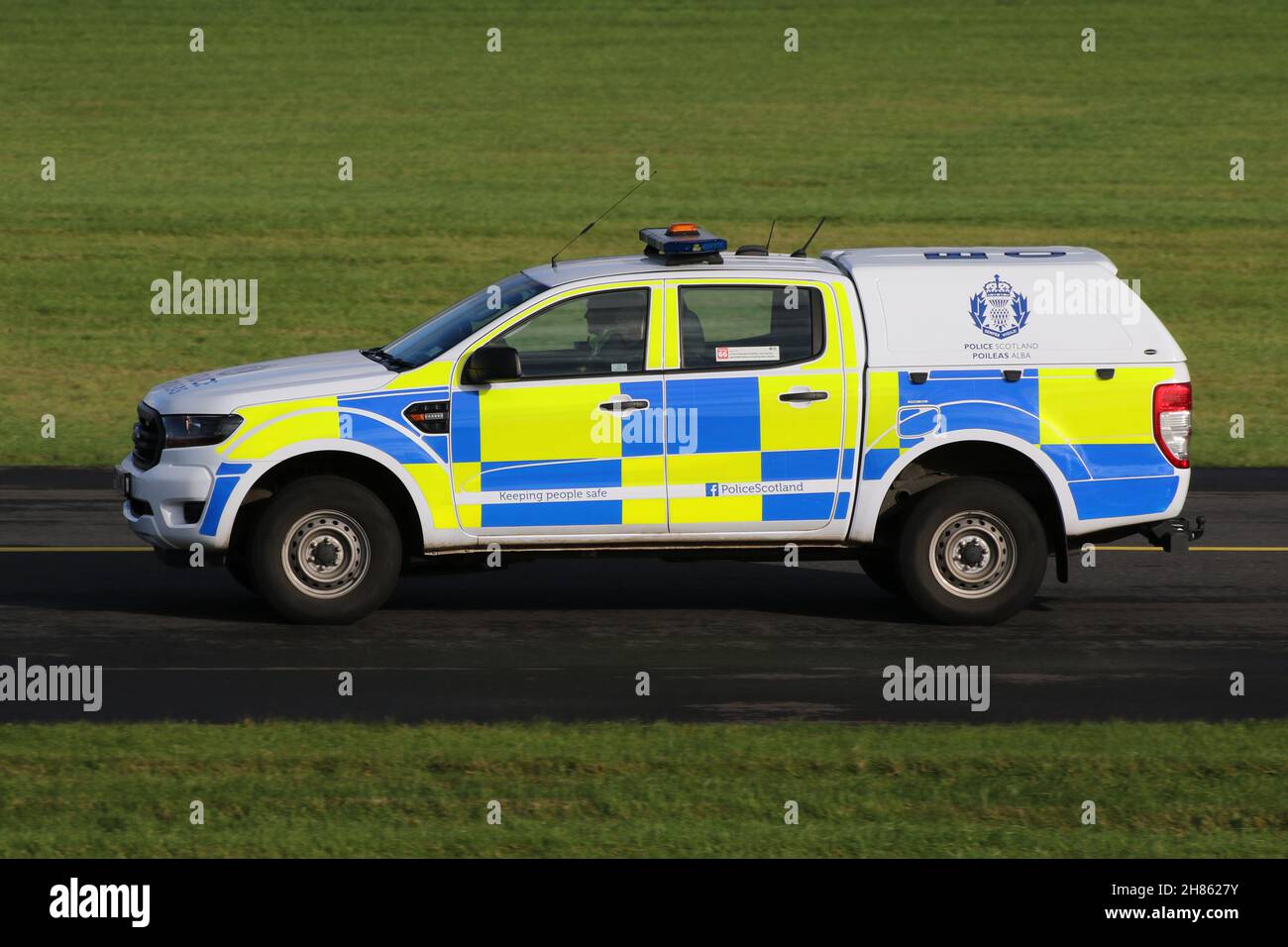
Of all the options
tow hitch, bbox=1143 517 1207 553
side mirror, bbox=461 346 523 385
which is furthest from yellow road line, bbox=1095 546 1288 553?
side mirror, bbox=461 346 523 385

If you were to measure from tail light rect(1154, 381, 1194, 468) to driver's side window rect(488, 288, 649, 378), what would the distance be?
9.09 ft

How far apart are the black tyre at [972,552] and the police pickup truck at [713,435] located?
0.01 meters

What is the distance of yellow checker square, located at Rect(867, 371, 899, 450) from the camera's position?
35.5ft

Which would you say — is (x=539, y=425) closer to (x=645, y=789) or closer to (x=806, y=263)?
(x=806, y=263)

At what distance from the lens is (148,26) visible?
126 ft

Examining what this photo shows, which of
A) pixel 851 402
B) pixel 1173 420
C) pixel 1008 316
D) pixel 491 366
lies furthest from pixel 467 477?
pixel 1173 420

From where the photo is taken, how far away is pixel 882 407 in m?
10.8

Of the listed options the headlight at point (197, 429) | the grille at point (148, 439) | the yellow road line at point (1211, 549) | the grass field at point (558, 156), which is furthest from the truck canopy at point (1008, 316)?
the grass field at point (558, 156)

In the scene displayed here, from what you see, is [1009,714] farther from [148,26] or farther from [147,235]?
[148,26]

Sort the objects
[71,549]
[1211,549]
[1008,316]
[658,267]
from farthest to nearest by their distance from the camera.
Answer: [1211,549], [71,549], [658,267], [1008,316]

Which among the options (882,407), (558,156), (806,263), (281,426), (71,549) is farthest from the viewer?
(558,156)

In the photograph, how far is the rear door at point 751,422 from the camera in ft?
35.2

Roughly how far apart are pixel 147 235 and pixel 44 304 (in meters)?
3.18

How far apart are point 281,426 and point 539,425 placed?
1.34m
